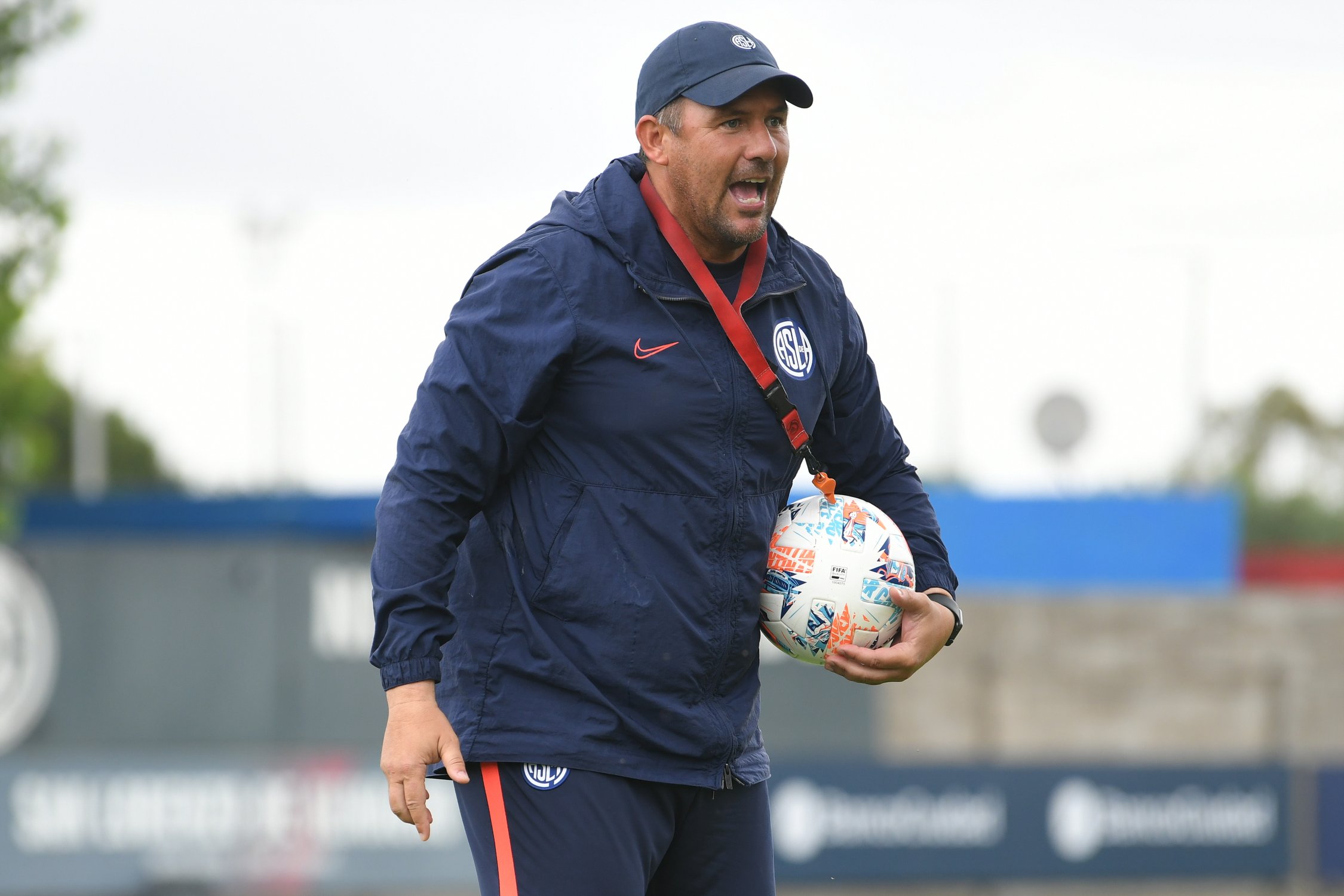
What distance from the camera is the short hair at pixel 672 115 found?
3.23 m

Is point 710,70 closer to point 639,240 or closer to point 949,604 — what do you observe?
point 639,240

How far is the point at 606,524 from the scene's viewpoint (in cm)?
315

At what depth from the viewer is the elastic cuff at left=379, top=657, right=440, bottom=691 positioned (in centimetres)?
304

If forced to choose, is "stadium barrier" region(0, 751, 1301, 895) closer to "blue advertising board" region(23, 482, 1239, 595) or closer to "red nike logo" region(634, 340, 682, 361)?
"blue advertising board" region(23, 482, 1239, 595)

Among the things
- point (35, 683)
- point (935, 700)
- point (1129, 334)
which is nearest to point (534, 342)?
point (35, 683)

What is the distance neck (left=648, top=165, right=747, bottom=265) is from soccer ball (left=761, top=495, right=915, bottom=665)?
573 mm

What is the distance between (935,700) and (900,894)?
180 centimetres

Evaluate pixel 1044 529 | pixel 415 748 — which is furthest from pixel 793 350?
pixel 1044 529

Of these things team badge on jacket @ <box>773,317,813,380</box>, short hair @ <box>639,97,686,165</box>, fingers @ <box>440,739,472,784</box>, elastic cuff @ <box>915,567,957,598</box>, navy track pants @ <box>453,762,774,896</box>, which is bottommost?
navy track pants @ <box>453,762,774,896</box>

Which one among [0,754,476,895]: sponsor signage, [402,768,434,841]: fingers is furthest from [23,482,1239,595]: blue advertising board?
[402,768,434,841]: fingers

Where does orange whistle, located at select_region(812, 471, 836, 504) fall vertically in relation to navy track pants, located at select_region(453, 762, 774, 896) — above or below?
above

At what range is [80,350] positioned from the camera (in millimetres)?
13047

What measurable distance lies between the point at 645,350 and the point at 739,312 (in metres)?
0.23

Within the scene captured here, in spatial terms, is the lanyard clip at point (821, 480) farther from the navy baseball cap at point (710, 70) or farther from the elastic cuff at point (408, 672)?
the elastic cuff at point (408, 672)
